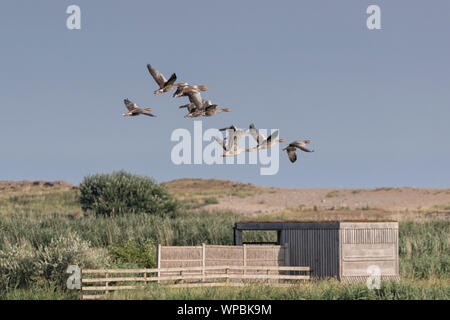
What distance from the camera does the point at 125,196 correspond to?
185ft

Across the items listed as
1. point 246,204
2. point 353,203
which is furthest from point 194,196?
point 353,203

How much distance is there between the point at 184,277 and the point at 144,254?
6.87m

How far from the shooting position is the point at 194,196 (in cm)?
9000

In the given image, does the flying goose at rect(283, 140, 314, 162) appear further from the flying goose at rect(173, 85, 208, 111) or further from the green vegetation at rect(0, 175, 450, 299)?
the green vegetation at rect(0, 175, 450, 299)

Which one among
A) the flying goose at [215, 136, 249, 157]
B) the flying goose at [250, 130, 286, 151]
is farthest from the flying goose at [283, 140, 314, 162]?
the flying goose at [215, 136, 249, 157]

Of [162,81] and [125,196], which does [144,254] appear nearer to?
[162,81]

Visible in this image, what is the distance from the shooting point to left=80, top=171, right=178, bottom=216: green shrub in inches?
2197

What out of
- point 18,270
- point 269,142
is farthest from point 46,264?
point 269,142

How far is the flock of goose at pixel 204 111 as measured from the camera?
14500 mm

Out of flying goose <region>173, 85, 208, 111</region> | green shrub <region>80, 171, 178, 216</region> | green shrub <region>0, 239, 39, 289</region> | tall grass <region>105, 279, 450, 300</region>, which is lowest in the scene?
tall grass <region>105, 279, 450, 300</region>

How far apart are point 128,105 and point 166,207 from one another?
41624 mm

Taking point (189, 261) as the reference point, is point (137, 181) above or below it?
above

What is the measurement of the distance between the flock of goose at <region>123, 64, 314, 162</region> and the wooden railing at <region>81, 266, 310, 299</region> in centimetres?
927
